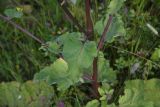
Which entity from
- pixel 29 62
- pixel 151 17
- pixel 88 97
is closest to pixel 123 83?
pixel 88 97

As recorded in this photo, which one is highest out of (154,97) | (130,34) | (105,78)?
(130,34)

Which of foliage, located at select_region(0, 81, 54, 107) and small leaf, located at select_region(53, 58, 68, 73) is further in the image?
foliage, located at select_region(0, 81, 54, 107)

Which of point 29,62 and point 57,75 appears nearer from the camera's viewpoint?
point 57,75

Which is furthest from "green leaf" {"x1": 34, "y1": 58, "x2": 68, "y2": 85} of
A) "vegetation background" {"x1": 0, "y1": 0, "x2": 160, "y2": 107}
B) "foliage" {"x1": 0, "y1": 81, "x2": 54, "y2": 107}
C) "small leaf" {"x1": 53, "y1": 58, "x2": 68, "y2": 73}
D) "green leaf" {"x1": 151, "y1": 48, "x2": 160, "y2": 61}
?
"green leaf" {"x1": 151, "y1": 48, "x2": 160, "y2": 61}

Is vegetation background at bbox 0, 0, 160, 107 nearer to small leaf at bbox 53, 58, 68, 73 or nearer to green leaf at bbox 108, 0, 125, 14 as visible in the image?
small leaf at bbox 53, 58, 68, 73

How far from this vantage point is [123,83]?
2.12m

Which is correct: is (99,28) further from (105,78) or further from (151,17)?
(151,17)

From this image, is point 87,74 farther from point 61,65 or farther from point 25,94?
point 25,94

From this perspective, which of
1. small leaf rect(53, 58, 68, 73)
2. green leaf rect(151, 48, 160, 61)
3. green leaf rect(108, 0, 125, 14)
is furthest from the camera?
green leaf rect(151, 48, 160, 61)

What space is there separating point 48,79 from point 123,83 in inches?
25.4

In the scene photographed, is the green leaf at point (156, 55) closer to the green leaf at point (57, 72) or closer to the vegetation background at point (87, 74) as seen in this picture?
the vegetation background at point (87, 74)

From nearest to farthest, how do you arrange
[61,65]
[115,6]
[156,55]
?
[115,6] → [61,65] → [156,55]

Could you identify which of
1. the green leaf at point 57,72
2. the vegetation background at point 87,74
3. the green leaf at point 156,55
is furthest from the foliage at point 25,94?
the green leaf at point 156,55

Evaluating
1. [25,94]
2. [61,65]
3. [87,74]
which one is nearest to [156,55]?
[87,74]
